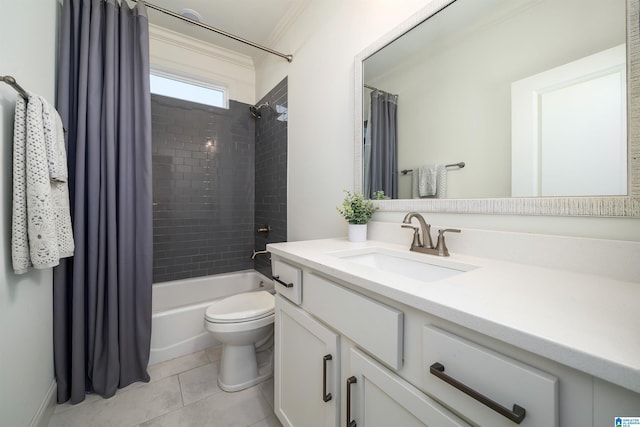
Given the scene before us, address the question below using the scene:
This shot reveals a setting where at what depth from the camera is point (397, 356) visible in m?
0.57

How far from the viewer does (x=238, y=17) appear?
2.01 metres

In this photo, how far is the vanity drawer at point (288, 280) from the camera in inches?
37.3

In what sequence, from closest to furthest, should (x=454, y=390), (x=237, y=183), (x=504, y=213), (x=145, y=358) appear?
(x=454, y=390), (x=504, y=213), (x=145, y=358), (x=237, y=183)

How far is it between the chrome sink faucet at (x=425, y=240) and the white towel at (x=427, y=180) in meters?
0.12

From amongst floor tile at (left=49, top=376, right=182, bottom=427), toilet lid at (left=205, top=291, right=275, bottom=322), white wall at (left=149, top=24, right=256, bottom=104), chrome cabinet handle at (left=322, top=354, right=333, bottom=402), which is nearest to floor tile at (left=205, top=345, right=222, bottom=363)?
floor tile at (left=49, top=376, right=182, bottom=427)

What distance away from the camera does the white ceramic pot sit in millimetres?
1266

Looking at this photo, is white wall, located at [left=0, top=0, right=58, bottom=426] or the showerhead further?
the showerhead

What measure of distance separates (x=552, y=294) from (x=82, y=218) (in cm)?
206

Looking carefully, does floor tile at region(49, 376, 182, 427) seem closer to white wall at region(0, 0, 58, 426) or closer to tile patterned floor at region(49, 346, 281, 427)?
tile patterned floor at region(49, 346, 281, 427)

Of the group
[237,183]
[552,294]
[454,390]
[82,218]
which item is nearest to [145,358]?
[82,218]

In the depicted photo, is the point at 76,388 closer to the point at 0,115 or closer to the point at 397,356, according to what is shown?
the point at 0,115

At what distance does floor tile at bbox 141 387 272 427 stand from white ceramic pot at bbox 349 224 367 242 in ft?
3.43

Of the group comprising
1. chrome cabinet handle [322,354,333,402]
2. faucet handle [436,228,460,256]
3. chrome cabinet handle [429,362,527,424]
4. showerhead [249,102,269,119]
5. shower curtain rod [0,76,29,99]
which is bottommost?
chrome cabinet handle [322,354,333,402]

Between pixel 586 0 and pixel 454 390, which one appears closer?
pixel 454 390
